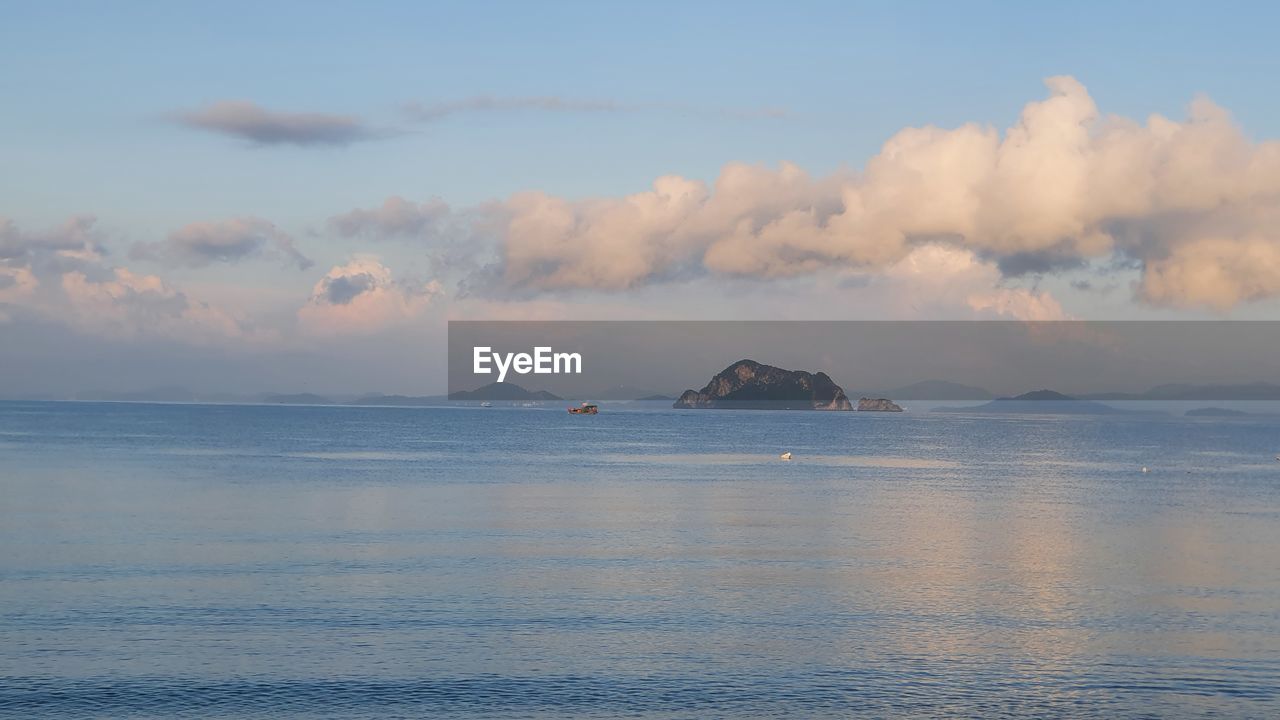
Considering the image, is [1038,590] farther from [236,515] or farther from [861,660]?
[236,515]

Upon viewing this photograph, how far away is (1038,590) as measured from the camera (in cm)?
4312

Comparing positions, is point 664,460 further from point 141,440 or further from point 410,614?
point 410,614

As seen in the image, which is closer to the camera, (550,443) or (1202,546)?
(1202,546)

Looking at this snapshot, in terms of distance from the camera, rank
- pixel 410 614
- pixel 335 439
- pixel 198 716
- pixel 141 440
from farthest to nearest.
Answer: pixel 335 439
pixel 141 440
pixel 410 614
pixel 198 716

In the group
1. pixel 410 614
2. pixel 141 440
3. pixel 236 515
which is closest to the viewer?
pixel 410 614

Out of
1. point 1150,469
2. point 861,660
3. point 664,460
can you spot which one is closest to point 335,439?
point 664,460

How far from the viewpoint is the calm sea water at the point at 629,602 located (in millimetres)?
28141

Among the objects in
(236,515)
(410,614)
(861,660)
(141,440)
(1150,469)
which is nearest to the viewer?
(861,660)

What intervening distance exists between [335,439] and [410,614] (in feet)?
487

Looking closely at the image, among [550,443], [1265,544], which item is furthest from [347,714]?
[550,443]

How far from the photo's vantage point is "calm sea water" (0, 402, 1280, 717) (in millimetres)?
28141

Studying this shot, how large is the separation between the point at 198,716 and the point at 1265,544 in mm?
49567

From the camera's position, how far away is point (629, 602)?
39.0m

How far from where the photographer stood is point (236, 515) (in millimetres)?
65500
